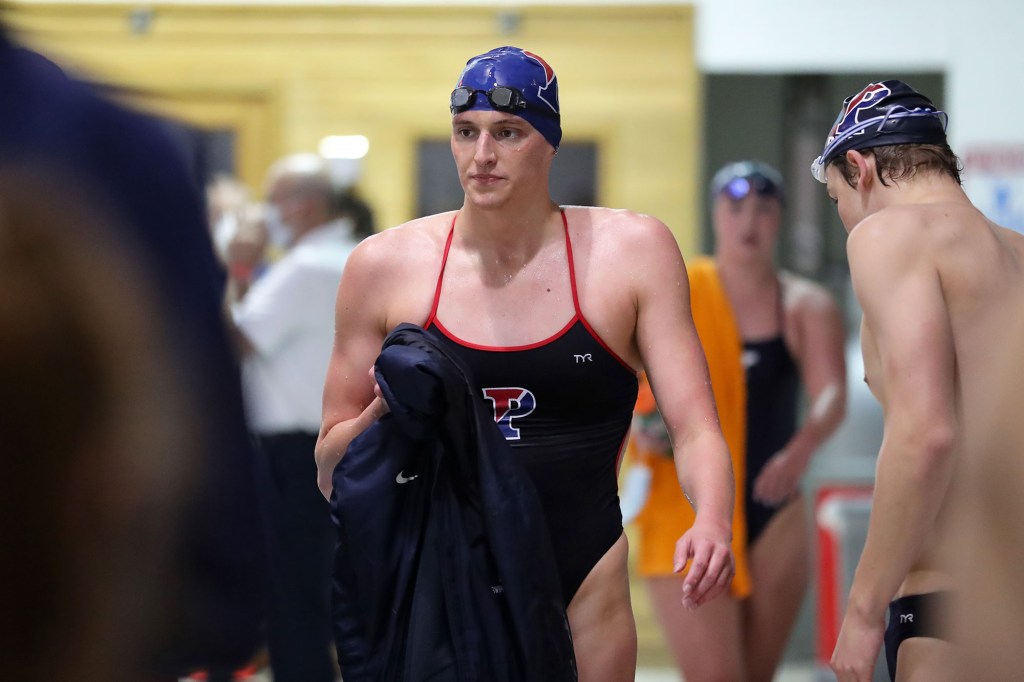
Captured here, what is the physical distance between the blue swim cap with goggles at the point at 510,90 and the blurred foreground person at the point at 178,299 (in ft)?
4.85

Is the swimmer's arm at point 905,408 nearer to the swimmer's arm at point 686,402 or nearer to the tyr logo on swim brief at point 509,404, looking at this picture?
the swimmer's arm at point 686,402

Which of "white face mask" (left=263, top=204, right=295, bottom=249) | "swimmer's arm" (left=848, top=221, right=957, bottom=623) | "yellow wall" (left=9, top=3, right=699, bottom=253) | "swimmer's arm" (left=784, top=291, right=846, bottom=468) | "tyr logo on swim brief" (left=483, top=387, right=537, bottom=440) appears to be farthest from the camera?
"yellow wall" (left=9, top=3, right=699, bottom=253)

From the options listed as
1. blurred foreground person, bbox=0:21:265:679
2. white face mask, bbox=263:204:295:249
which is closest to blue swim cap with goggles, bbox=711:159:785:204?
white face mask, bbox=263:204:295:249

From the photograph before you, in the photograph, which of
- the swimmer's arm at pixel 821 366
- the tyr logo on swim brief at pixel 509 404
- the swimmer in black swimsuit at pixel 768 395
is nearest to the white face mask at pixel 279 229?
the swimmer in black swimsuit at pixel 768 395

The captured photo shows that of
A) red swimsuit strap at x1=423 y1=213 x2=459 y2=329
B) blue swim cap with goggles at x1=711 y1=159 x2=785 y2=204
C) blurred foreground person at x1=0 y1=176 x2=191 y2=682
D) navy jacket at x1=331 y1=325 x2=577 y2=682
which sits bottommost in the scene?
navy jacket at x1=331 y1=325 x2=577 y2=682

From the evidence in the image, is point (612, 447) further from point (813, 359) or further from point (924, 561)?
point (813, 359)

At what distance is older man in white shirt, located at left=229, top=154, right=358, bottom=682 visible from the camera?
15.1ft

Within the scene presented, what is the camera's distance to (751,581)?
14.3 feet

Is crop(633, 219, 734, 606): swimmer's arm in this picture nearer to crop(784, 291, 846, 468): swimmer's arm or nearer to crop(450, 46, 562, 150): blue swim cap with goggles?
crop(450, 46, 562, 150): blue swim cap with goggles

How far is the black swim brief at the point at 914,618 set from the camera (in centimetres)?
242

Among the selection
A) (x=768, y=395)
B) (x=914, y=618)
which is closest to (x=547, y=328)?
(x=914, y=618)

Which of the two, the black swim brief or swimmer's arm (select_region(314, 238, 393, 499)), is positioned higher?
swimmer's arm (select_region(314, 238, 393, 499))

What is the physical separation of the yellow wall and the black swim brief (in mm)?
4127

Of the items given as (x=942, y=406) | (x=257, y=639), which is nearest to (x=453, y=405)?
(x=942, y=406)
